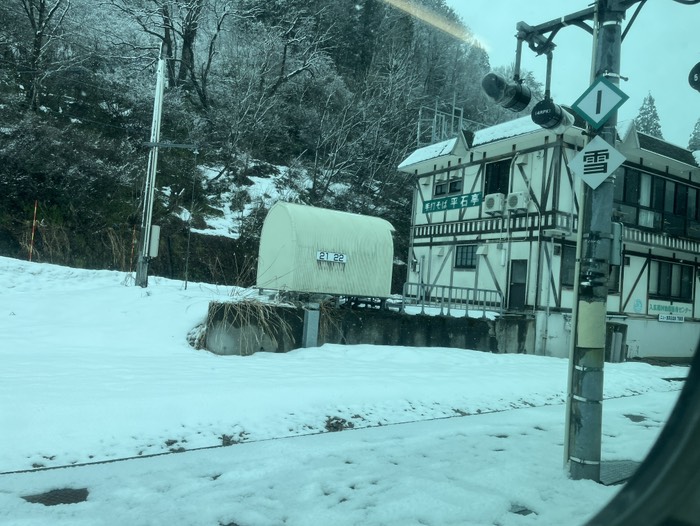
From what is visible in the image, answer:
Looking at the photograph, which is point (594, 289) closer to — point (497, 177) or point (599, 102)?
point (599, 102)

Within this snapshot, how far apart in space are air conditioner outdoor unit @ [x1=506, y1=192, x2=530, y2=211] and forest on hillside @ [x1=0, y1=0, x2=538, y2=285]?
20.0 feet

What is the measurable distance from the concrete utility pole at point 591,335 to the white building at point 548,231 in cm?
1222

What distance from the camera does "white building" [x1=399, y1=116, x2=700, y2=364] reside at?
1888 cm

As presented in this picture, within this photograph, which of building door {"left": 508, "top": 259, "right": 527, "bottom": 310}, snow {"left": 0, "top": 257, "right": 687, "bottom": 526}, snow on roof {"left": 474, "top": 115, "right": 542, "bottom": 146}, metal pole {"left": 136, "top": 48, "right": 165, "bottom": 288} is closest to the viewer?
snow {"left": 0, "top": 257, "right": 687, "bottom": 526}

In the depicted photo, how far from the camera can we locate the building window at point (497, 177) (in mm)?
21031

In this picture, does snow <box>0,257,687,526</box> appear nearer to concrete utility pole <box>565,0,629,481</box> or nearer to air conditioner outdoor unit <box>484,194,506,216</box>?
concrete utility pole <box>565,0,629,481</box>

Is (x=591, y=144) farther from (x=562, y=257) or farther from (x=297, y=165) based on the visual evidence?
(x=297, y=165)

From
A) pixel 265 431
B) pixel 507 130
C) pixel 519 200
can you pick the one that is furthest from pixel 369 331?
pixel 507 130

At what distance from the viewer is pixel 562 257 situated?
19172mm

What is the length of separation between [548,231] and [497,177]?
357 cm

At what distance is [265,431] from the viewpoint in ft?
21.0

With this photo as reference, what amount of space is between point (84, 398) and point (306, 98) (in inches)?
1232

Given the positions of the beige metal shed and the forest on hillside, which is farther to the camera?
the forest on hillside

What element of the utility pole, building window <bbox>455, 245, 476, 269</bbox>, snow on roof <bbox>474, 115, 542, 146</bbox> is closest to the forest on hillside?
snow on roof <bbox>474, 115, 542, 146</bbox>
